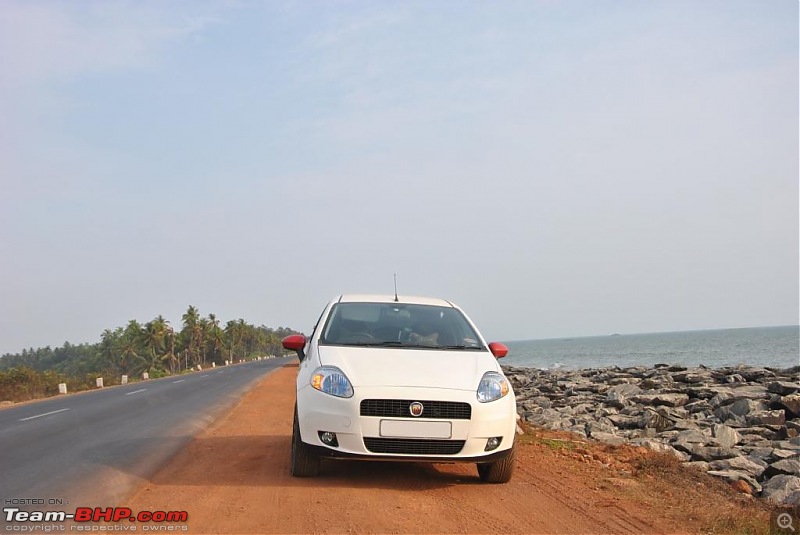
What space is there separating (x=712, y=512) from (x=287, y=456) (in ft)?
14.8

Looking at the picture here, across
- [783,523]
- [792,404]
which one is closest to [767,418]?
[792,404]

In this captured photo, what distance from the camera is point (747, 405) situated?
53.7 feet

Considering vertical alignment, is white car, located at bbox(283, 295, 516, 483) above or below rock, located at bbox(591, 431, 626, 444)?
above

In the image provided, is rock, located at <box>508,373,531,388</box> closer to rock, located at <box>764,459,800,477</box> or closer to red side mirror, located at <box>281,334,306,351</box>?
rock, located at <box>764,459,800,477</box>

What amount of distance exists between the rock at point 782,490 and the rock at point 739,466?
739 millimetres

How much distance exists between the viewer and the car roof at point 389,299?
7832 millimetres

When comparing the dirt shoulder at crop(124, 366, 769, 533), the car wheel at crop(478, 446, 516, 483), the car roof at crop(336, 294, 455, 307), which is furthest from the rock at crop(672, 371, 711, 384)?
the car wheel at crop(478, 446, 516, 483)

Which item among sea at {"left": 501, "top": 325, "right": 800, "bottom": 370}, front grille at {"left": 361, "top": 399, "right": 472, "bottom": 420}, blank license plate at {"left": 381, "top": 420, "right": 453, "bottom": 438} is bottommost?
sea at {"left": 501, "top": 325, "right": 800, "bottom": 370}

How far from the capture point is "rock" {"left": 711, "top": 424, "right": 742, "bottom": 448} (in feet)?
38.9

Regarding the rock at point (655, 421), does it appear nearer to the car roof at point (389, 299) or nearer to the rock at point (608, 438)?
the rock at point (608, 438)

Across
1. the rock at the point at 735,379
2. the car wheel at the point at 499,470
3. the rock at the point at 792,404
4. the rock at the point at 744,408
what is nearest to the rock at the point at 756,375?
the rock at the point at 735,379

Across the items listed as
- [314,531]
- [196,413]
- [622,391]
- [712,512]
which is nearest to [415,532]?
[314,531]

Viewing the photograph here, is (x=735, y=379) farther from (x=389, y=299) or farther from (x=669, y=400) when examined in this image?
(x=389, y=299)

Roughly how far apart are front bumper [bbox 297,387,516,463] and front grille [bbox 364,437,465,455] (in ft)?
0.04
